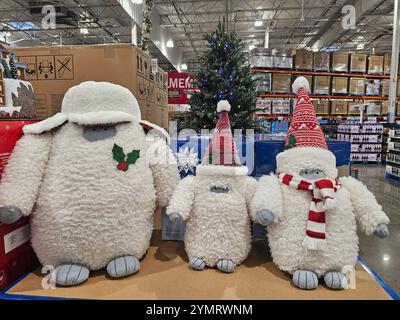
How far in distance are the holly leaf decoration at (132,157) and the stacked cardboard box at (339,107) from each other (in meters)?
6.76

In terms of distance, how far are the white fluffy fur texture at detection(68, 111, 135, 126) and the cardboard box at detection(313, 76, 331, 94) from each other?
247 inches

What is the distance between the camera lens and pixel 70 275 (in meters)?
0.88

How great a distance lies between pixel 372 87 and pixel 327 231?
298 inches

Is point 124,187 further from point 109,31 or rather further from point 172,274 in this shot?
point 109,31

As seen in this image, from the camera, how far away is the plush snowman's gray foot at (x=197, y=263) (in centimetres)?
97

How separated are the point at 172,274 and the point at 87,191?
0.38 meters

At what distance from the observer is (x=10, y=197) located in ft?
2.75

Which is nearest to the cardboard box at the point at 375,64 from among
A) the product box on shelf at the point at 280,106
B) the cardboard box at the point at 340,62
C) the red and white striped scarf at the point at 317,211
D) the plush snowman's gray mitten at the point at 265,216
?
the cardboard box at the point at 340,62

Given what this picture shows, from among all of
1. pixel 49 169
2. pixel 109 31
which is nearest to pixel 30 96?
pixel 49 169

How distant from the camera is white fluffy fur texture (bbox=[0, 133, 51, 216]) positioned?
0.85 m

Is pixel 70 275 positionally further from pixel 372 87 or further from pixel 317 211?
pixel 372 87

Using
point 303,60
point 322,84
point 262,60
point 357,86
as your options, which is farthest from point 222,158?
point 357,86

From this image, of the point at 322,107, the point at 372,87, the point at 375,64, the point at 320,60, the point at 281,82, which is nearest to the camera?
the point at 281,82

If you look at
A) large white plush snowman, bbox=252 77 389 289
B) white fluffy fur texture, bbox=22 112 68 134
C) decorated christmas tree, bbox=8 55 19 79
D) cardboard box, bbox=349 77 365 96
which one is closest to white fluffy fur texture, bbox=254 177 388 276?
large white plush snowman, bbox=252 77 389 289
